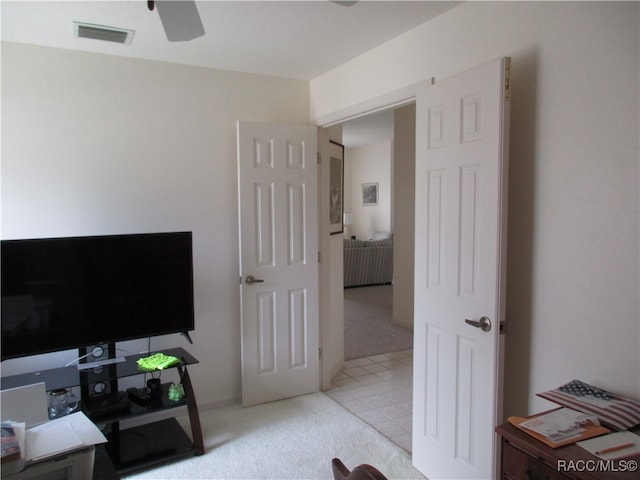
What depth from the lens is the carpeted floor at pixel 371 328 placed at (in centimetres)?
471

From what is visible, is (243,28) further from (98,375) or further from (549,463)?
(549,463)

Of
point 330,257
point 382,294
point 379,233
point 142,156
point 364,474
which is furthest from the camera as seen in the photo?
point 379,233

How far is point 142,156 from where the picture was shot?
3.05 m

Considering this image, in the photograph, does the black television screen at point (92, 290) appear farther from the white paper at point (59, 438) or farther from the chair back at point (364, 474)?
the chair back at point (364, 474)

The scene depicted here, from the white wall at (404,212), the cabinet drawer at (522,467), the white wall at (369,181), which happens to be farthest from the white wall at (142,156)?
the white wall at (369,181)

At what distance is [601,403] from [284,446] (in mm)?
1870

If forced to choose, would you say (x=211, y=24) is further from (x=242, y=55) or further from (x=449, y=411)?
(x=449, y=411)

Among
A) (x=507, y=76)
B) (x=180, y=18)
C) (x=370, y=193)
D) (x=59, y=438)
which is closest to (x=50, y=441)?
(x=59, y=438)

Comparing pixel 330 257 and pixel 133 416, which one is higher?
pixel 330 257

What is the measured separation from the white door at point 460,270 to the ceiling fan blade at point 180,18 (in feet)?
3.96

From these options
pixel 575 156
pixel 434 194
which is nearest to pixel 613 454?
pixel 575 156

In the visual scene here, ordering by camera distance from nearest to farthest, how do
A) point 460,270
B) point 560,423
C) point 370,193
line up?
point 560,423
point 460,270
point 370,193

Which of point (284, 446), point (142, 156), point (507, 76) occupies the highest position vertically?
point (507, 76)

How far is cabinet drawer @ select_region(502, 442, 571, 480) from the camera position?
137 cm
